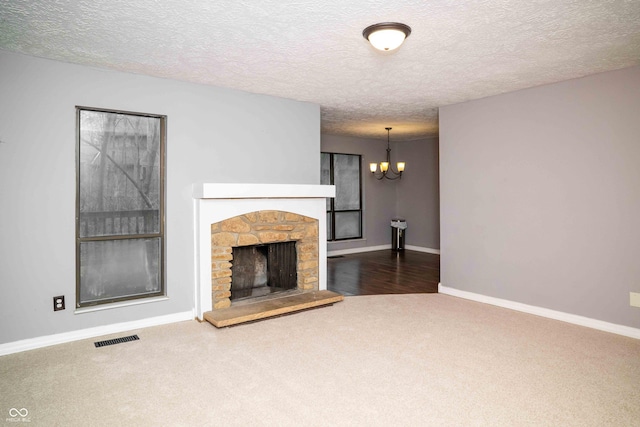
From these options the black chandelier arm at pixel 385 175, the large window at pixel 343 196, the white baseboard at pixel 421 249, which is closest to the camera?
the large window at pixel 343 196

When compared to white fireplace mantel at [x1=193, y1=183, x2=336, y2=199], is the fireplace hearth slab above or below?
below

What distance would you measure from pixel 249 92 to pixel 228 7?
77.2 inches

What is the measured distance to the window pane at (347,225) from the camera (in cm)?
809

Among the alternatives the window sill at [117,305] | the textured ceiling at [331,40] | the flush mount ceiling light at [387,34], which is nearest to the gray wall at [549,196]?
the textured ceiling at [331,40]

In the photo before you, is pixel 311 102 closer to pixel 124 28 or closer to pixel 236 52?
pixel 236 52

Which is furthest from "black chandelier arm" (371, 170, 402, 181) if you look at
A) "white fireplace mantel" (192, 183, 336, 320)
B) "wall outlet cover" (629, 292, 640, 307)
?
"wall outlet cover" (629, 292, 640, 307)

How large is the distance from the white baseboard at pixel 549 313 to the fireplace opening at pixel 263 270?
6.45ft

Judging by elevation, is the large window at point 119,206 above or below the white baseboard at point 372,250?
above

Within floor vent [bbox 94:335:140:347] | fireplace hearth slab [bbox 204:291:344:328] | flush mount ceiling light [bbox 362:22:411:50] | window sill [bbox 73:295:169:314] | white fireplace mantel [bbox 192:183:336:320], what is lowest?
floor vent [bbox 94:335:140:347]

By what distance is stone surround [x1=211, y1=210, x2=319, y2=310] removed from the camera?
4.04 meters

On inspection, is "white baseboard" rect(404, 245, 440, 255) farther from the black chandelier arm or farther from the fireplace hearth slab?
the fireplace hearth slab

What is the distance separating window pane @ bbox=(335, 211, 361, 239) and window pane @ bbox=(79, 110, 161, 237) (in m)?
4.66

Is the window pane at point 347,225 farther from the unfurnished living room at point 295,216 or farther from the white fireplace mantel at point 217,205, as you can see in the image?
the white fireplace mantel at point 217,205

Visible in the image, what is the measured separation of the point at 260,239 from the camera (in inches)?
170
